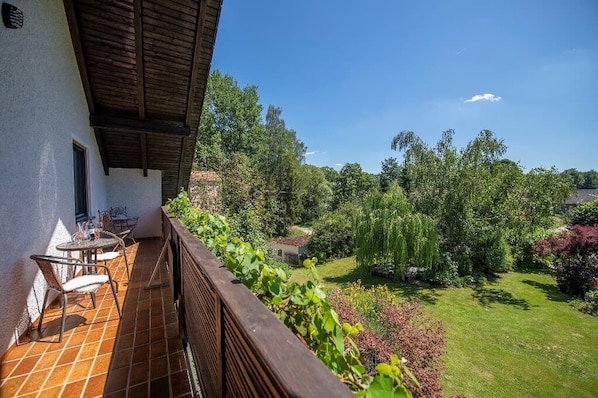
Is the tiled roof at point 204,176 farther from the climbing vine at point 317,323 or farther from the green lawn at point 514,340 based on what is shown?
the climbing vine at point 317,323

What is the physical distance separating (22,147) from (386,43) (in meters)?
11.9

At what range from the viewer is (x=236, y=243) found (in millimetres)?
1651

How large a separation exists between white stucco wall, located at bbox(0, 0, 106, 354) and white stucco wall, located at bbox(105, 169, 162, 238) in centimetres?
341

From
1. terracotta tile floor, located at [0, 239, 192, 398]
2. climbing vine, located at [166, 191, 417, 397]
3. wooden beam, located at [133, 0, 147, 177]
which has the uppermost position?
wooden beam, located at [133, 0, 147, 177]

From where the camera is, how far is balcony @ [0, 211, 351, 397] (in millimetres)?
607

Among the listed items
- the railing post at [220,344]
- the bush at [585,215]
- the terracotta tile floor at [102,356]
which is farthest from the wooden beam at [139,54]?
the bush at [585,215]

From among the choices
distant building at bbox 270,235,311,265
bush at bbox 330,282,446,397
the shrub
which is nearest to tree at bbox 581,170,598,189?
the shrub

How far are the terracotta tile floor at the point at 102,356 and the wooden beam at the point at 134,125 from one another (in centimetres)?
333

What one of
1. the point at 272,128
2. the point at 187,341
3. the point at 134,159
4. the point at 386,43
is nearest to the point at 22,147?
the point at 187,341

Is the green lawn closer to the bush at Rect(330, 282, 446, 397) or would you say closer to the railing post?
the bush at Rect(330, 282, 446, 397)

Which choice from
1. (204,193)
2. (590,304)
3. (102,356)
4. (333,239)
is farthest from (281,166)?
(102,356)

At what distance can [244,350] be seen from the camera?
830 millimetres

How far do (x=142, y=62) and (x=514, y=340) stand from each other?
10907 millimetres

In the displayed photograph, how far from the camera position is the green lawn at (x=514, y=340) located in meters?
→ 5.39
